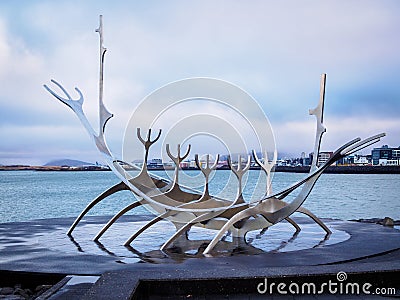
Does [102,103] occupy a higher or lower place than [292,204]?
higher

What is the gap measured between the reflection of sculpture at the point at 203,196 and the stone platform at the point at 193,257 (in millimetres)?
497

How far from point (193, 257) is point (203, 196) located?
1722 mm

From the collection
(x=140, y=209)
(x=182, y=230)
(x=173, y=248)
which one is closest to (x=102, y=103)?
(x=182, y=230)

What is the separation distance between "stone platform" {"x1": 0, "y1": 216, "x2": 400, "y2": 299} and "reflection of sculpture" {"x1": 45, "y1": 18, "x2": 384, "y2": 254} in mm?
497

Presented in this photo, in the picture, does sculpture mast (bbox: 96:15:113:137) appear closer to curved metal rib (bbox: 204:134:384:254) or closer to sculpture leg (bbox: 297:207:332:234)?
curved metal rib (bbox: 204:134:384:254)

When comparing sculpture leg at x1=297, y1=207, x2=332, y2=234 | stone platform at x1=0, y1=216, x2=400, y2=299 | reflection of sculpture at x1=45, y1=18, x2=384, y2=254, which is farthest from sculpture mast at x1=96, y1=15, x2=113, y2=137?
sculpture leg at x1=297, y1=207, x2=332, y2=234

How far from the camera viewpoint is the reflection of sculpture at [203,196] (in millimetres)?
10453

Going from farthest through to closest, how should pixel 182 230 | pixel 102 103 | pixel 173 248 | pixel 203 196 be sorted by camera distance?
pixel 102 103 < pixel 203 196 < pixel 173 248 < pixel 182 230

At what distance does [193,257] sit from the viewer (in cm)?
931

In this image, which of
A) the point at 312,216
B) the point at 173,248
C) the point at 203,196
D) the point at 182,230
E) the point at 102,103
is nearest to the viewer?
the point at 182,230

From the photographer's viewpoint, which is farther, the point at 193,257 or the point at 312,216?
the point at 312,216

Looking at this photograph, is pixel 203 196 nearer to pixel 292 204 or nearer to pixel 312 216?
pixel 292 204

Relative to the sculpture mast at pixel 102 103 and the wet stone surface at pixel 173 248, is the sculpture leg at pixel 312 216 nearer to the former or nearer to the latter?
the wet stone surface at pixel 173 248

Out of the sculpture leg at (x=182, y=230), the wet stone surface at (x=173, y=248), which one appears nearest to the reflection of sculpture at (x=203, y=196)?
the sculpture leg at (x=182, y=230)
